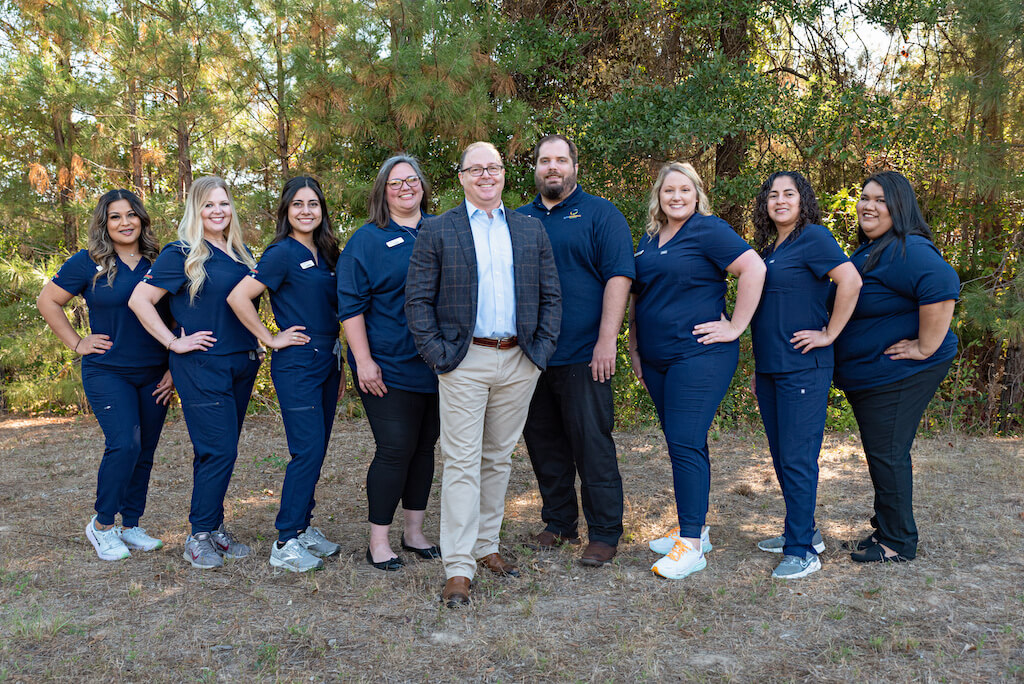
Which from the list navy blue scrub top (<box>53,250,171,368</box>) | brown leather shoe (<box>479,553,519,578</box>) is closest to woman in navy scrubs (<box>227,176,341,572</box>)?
navy blue scrub top (<box>53,250,171,368</box>)

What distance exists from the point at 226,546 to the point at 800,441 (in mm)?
2855

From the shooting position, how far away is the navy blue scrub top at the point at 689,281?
3721mm

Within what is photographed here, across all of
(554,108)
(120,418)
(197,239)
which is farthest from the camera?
(554,108)

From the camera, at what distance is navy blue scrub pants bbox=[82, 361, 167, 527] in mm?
4086

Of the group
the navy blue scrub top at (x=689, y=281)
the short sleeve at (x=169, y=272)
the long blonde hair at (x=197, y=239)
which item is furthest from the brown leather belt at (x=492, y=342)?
the short sleeve at (x=169, y=272)

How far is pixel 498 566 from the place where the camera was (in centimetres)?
374

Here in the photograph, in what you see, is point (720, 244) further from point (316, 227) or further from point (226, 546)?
point (226, 546)

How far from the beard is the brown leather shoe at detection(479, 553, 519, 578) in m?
1.73

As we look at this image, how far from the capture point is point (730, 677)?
Answer: 9.15ft

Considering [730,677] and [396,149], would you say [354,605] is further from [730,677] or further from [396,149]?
[396,149]

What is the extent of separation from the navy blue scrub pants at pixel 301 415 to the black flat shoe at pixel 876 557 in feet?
8.58

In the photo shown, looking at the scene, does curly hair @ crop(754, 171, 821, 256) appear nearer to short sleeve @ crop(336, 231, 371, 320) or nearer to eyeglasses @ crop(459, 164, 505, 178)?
eyeglasses @ crop(459, 164, 505, 178)

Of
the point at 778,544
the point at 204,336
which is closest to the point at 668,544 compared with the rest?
the point at 778,544

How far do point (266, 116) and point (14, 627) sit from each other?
5.99 meters
